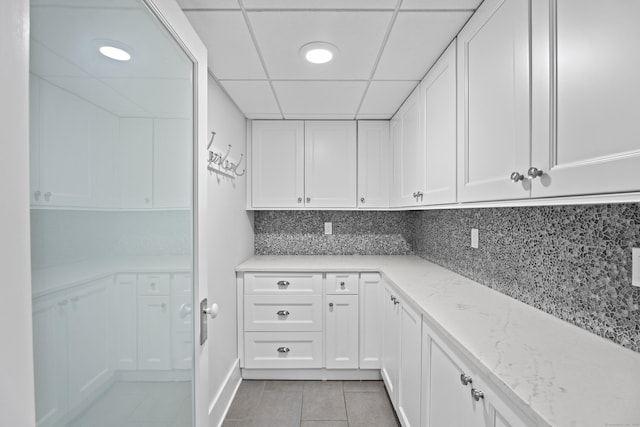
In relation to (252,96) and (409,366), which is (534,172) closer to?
(409,366)

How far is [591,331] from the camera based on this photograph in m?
1.09

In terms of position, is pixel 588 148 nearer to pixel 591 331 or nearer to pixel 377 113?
pixel 591 331

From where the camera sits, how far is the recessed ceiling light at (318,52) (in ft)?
5.19

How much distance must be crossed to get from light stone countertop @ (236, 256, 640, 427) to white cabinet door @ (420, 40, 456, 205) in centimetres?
52

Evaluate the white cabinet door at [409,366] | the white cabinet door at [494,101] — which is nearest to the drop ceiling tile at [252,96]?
the white cabinet door at [494,101]

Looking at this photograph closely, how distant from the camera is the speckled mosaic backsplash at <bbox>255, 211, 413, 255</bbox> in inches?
123

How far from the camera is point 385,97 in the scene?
2311 mm

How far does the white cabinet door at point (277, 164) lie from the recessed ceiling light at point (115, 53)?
2096 millimetres

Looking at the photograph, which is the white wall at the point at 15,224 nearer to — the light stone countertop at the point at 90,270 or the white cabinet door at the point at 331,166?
the light stone countertop at the point at 90,270

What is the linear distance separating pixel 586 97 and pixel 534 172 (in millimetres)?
235

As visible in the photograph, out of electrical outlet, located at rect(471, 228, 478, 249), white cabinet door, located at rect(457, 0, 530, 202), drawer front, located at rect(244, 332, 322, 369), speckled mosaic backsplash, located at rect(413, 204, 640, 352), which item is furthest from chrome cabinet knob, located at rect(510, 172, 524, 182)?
drawer front, located at rect(244, 332, 322, 369)

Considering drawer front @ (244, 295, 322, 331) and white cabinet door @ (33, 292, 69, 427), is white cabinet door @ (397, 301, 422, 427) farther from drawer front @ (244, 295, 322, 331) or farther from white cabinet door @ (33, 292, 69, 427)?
white cabinet door @ (33, 292, 69, 427)

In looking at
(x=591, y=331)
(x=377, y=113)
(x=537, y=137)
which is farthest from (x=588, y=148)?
(x=377, y=113)

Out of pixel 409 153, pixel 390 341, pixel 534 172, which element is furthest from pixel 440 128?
pixel 390 341
